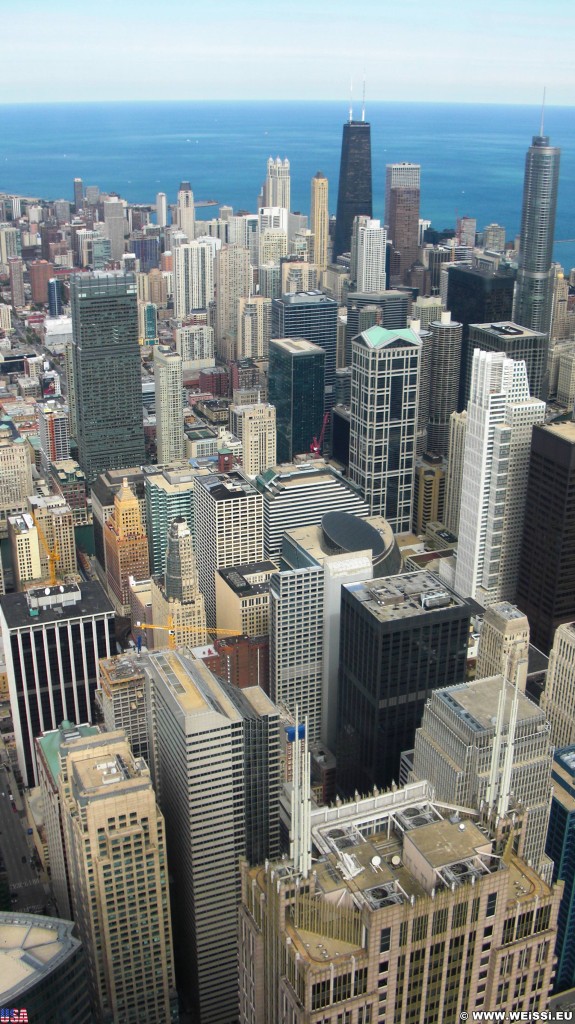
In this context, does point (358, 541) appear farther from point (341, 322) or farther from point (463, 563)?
point (341, 322)

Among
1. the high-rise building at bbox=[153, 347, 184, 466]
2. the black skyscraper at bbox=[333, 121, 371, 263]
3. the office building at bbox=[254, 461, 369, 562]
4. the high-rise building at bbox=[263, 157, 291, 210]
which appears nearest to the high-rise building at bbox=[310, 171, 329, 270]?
the black skyscraper at bbox=[333, 121, 371, 263]

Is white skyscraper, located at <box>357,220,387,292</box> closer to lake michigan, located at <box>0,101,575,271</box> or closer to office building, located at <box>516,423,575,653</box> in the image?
lake michigan, located at <box>0,101,575,271</box>

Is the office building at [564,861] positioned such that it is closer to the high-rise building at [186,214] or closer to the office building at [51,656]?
the office building at [51,656]

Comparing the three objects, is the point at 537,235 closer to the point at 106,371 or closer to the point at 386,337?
the point at 386,337

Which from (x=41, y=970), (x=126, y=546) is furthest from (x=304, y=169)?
(x=41, y=970)

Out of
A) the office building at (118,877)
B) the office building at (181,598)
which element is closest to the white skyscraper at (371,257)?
the office building at (181,598)
